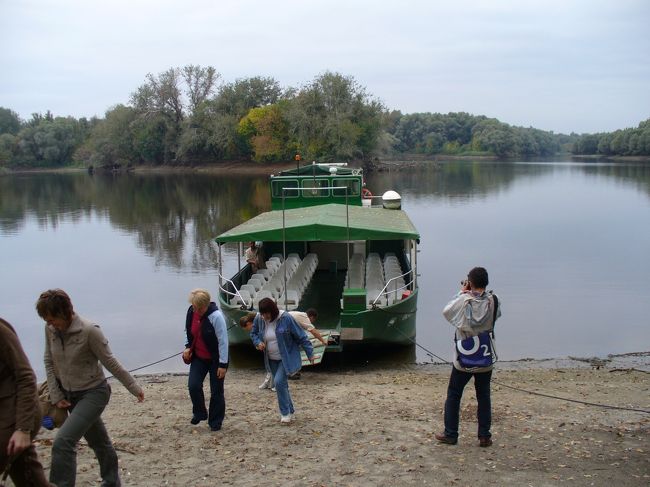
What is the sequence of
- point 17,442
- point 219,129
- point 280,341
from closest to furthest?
point 17,442, point 280,341, point 219,129

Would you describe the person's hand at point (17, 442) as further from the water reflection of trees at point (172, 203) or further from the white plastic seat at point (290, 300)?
the water reflection of trees at point (172, 203)

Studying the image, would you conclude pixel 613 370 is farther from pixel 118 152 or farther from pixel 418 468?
A: pixel 118 152

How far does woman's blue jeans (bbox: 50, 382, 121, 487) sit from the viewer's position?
5078 mm

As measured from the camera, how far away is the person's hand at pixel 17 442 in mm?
4246

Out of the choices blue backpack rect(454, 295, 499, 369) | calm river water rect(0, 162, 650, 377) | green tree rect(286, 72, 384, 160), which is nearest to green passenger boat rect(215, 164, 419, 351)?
calm river water rect(0, 162, 650, 377)

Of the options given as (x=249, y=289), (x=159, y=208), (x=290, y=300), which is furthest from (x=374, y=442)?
(x=159, y=208)

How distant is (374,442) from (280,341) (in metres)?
1.46

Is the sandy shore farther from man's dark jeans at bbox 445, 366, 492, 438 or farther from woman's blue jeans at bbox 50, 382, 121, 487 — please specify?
woman's blue jeans at bbox 50, 382, 121, 487

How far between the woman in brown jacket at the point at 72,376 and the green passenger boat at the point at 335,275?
24.2 feet

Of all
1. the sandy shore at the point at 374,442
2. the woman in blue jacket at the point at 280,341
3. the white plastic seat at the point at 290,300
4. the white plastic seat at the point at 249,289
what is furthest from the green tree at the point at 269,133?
the woman in blue jacket at the point at 280,341

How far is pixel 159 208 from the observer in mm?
50031

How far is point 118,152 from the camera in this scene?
103125 millimetres

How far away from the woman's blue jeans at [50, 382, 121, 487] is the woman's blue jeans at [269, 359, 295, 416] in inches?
97.5

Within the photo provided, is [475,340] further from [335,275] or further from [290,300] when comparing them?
[335,275]
